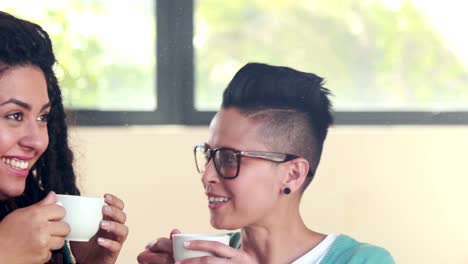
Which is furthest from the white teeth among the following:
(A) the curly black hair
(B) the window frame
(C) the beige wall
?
(B) the window frame

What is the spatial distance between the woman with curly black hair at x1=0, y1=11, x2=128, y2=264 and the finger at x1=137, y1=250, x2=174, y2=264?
74 millimetres

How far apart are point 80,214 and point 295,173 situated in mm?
504

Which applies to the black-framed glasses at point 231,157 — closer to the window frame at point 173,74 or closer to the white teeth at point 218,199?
the white teeth at point 218,199

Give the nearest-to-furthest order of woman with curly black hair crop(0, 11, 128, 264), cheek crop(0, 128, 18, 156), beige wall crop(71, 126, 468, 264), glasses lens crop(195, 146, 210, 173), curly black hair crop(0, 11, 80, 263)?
woman with curly black hair crop(0, 11, 128, 264) < cheek crop(0, 128, 18, 156) < curly black hair crop(0, 11, 80, 263) < glasses lens crop(195, 146, 210, 173) < beige wall crop(71, 126, 468, 264)

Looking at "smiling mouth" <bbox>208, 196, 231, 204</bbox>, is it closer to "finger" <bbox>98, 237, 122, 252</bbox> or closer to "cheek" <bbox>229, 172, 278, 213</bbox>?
"cheek" <bbox>229, 172, 278, 213</bbox>

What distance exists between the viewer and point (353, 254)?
182 centimetres

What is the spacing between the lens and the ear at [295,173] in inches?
74.1

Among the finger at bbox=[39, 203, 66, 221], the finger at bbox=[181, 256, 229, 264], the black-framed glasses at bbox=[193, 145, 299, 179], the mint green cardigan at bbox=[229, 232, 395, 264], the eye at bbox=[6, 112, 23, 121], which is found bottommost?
the mint green cardigan at bbox=[229, 232, 395, 264]

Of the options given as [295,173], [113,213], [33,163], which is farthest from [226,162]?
[33,163]

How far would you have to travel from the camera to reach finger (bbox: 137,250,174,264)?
1802 millimetres

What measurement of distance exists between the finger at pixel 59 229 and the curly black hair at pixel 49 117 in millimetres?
270

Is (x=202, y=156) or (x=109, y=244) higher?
(x=202, y=156)

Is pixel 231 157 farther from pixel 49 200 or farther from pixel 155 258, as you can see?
pixel 49 200

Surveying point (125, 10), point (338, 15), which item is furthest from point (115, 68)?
point (338, 15)
